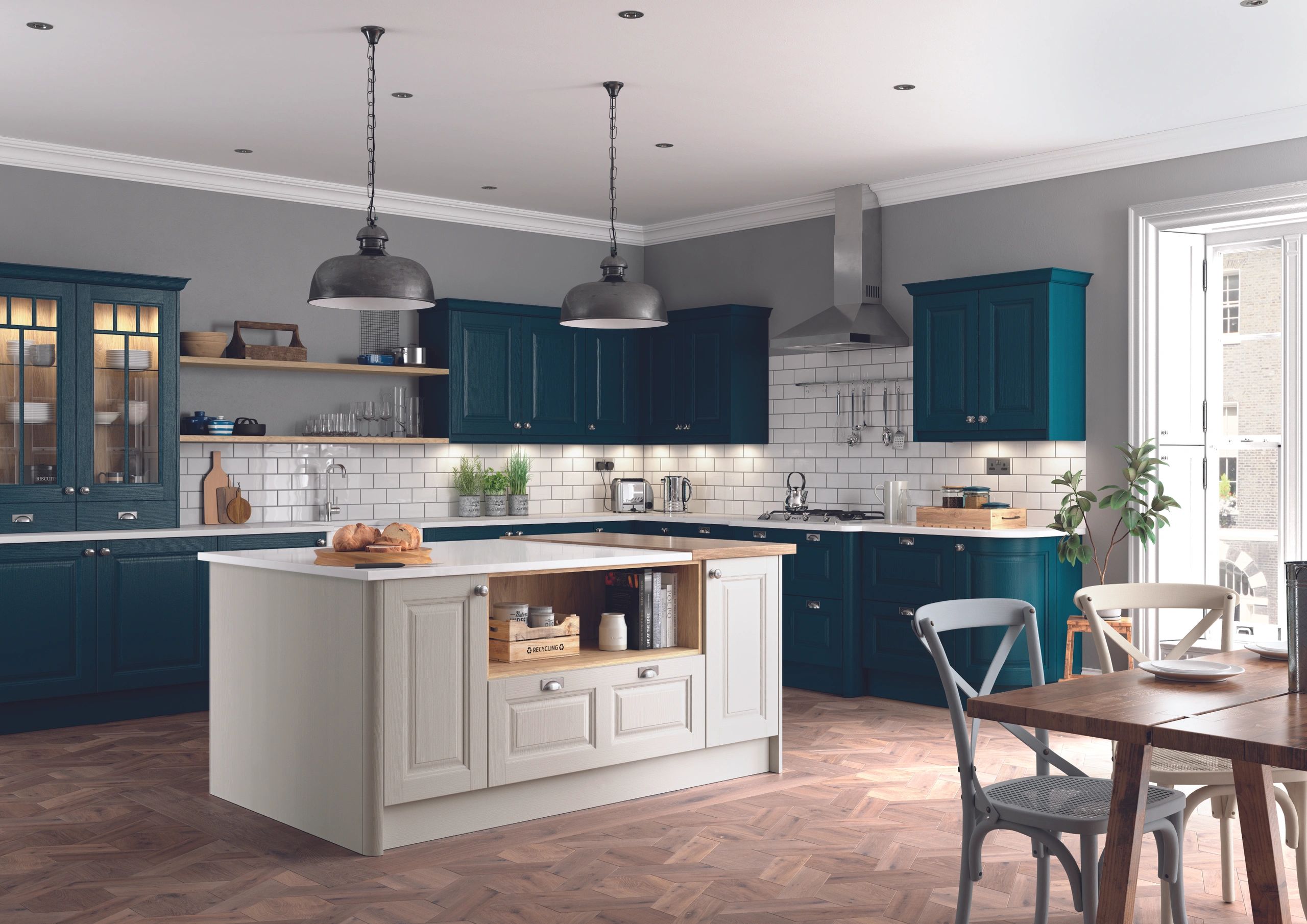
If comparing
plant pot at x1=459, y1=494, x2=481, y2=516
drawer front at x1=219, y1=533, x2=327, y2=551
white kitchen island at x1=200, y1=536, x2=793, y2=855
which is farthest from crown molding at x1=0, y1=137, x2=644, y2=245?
white kitchen island at x1=200, y1=536, x2=793, y2=855

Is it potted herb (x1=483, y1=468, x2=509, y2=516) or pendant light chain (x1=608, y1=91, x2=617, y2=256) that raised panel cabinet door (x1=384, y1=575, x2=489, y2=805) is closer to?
pendant light chain (x1=608, y1=91, x2=617, y2=256)

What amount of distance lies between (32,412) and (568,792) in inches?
135

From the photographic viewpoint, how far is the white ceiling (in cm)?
471

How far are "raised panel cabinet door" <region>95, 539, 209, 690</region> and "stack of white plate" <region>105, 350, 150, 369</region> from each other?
90 centimetres

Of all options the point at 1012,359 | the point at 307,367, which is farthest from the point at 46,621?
the point at 1012,359

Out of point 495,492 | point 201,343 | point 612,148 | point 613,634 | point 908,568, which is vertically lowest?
point 613,634

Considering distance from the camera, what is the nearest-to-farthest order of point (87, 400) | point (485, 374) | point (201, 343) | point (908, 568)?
point (87, 400) → point (908, 568) → point (201, 343) → point (485, 374)

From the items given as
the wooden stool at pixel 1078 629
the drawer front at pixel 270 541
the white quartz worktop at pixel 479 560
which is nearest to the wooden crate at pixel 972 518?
the wooden stool at pixel 1078 629

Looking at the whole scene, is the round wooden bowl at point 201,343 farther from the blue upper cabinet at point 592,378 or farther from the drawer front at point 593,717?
the drawer front at point 593,717

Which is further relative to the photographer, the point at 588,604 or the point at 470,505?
the point at 470,505

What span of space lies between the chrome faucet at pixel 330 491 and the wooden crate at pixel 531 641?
3.07 meters

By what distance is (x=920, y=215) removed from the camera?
7504 millimetres

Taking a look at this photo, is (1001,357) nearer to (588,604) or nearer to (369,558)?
(588,604)

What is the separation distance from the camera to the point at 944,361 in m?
7.00
